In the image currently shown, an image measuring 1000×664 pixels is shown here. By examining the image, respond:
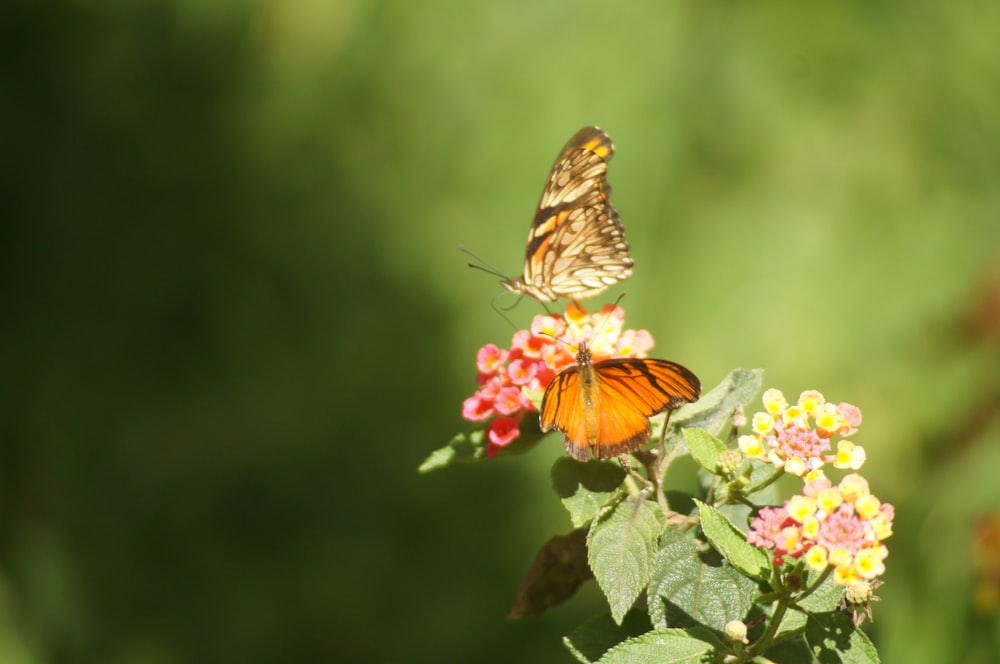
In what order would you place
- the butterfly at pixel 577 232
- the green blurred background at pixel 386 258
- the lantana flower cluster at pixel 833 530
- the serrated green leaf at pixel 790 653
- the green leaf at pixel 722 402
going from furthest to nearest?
the green blurred background at pixel 386 258, the butterfly at pixel 577 232, the green leaf at pixel 722 402, the serrated green leaf at pixel 790 653, the lantana flower cluster at pixel 833 530

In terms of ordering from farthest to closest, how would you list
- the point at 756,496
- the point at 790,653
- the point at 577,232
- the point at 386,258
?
1. the point at 386,258
2. the point at 577,232
3. the point at 756,496
4. the point at 790,653

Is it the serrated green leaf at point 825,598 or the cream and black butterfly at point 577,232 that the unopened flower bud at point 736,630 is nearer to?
the serrated green leaf at point 825,598

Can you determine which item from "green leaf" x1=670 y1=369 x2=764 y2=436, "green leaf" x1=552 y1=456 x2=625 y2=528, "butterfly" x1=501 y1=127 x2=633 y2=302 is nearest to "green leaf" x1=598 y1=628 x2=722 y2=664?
"green leaf" x1=552 y1=456 x2=625 y2=528

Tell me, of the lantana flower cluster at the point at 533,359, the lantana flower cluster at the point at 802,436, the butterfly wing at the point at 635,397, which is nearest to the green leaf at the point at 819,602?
the lantana flower cluster at the point at 802,436

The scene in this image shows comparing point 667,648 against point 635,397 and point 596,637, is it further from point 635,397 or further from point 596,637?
point 635,397

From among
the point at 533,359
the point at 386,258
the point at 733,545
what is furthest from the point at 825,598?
the point at 386,258

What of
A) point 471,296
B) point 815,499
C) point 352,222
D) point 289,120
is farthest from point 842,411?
point 289,120
